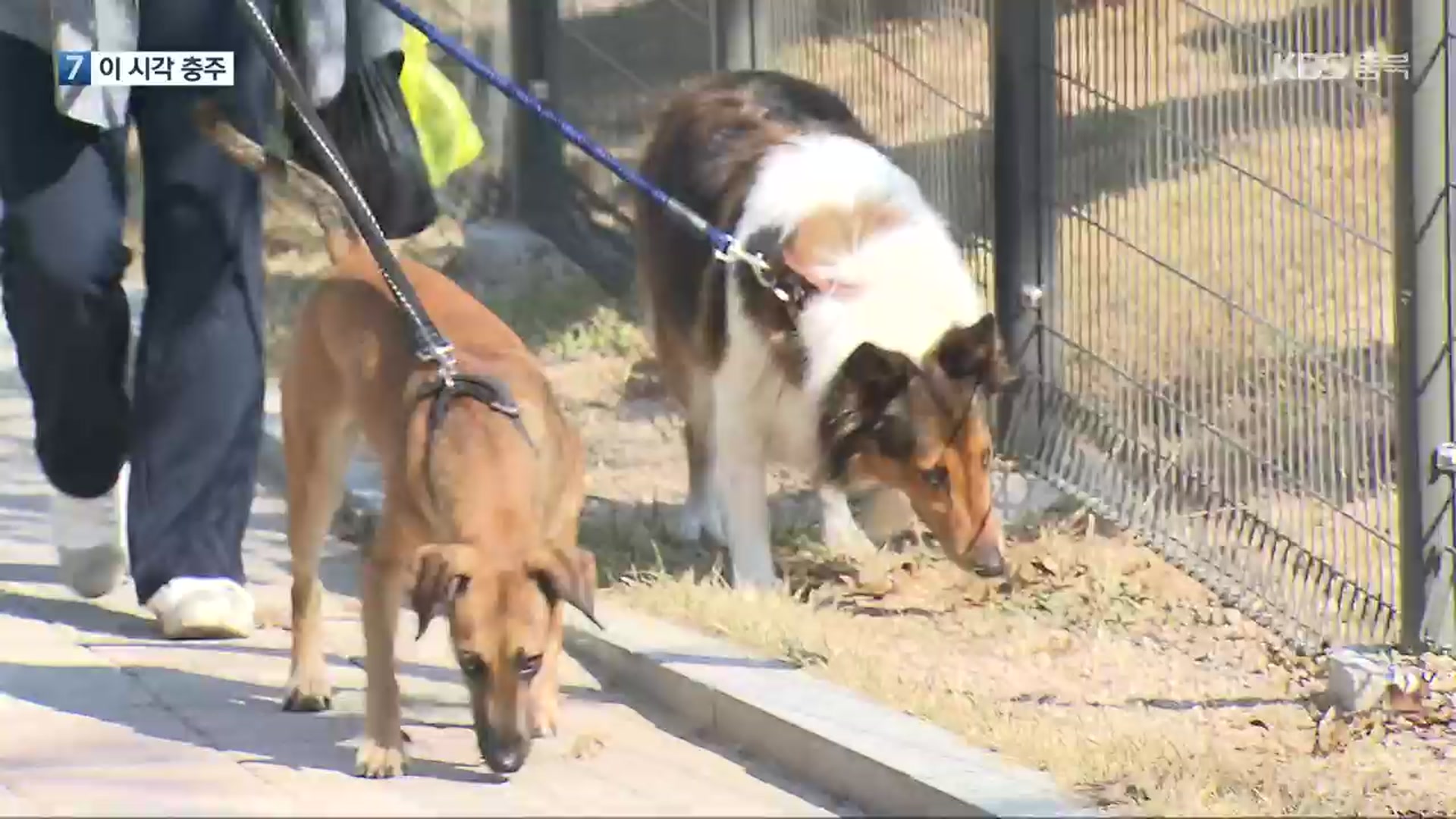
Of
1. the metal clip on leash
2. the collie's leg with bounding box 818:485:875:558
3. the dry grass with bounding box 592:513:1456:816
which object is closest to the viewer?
the dry grass with bounding box 592:513:1456:816

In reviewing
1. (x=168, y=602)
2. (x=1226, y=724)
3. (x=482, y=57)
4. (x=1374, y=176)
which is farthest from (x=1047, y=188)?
(x=482, y=57)

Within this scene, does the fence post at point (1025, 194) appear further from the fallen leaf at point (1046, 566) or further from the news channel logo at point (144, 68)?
the news channel logo at point (144, 68)

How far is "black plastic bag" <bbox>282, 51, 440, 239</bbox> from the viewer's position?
6.43m

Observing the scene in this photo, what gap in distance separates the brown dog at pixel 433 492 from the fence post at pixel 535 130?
521cm

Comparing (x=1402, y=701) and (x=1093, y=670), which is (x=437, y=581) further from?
(x=1402, y=701)

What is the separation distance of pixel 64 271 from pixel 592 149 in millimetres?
1378

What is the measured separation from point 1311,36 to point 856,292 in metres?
1.39

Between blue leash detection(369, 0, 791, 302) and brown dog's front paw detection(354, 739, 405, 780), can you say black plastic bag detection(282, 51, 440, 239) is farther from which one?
brown dog's front paw detection(354, 739, 405, 780)

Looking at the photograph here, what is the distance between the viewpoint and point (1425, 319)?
579 cm

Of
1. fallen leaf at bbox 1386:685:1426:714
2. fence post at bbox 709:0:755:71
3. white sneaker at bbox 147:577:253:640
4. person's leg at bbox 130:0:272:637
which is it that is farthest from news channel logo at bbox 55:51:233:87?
fence post at bbox 709:0:755:71

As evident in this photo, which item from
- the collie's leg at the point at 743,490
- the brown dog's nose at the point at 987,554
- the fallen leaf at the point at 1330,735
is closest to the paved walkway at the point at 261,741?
the collie's leg at the point at 743,490

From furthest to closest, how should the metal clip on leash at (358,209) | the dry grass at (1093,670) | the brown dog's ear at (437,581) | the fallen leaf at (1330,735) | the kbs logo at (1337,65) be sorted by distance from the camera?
the kbs logo at (1337,65)
the fallen leaf at (1330,735)
the metal clip on leash at (358,209)
the dry grass at (1093,670)
the brown dog's ear at (437,581)

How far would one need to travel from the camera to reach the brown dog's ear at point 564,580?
477 centimetres

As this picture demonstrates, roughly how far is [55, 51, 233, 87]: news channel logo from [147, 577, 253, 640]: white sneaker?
4.13 ft
